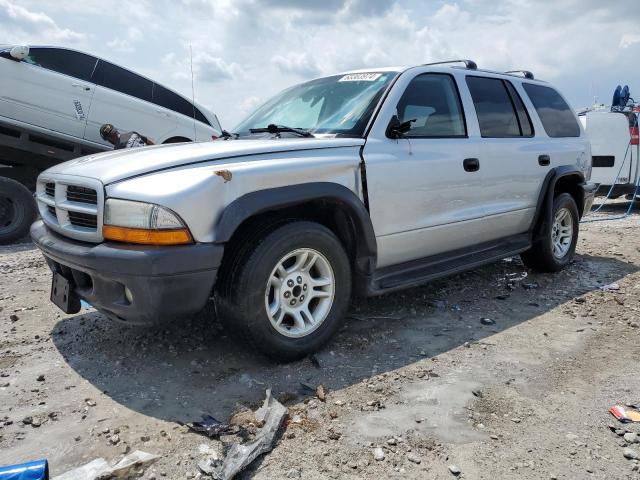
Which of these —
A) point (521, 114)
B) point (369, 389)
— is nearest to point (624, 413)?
point (369, 389)

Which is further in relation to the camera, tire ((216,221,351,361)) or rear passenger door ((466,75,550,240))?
rear passenger door ((466,75,550,240))

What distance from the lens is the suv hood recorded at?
2.84 meters

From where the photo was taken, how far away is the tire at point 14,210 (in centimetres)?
647

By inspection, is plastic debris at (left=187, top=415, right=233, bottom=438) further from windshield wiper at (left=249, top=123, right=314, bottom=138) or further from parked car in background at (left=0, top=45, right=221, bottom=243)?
parked car in background at (left=0, top=45, right=221, bottom=243)

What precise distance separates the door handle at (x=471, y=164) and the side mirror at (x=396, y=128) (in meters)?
0.69

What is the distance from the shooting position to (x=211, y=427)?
8.33ft

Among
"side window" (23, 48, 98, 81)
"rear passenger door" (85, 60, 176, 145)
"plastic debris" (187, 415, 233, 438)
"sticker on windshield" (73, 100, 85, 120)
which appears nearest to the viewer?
"plastic debris" (187, 415, 233, 438)

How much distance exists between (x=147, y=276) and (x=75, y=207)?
2.27 ft

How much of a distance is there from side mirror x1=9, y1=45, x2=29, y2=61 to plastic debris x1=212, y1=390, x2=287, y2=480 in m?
6.20

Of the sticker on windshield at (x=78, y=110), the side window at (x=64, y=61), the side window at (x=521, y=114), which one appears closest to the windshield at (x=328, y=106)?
the side window at (x=521, y=114)

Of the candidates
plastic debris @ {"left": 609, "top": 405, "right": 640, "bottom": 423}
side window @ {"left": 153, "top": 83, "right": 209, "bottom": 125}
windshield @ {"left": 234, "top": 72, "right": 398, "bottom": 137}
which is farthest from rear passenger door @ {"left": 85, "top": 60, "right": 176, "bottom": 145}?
plastic debris @ {"left": 609, "top": 405, "right": 640, "bottom": 423}

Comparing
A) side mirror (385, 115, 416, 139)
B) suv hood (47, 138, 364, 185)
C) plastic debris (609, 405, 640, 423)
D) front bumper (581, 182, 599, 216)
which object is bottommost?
plastic debris (609, 405, 640, 423)

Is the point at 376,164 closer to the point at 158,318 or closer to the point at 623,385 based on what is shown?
the point at 158,318

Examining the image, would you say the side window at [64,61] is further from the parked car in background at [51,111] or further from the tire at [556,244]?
the tire at [556,244]
